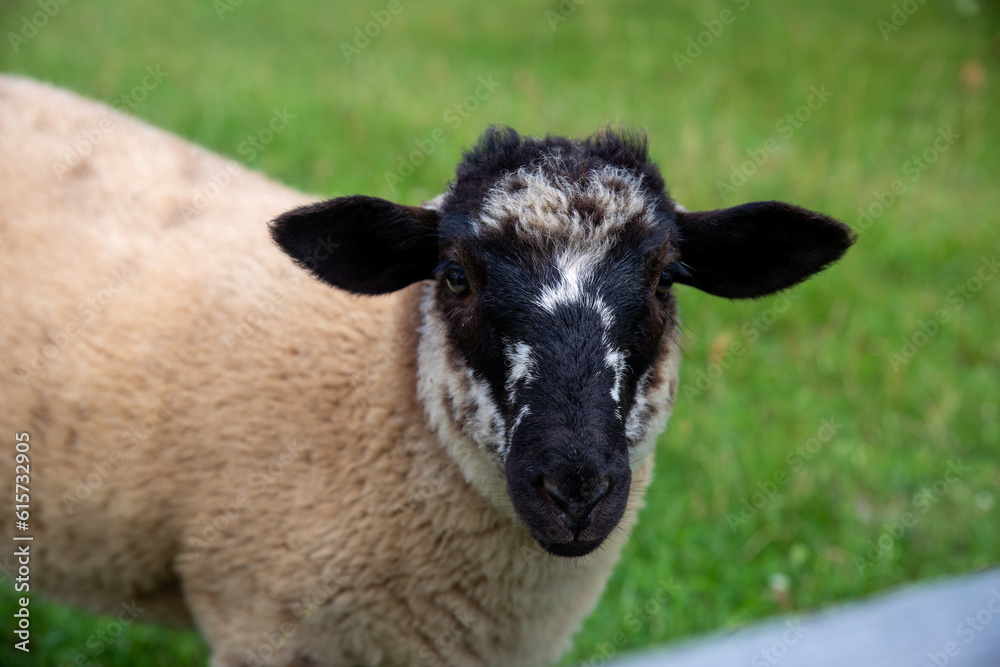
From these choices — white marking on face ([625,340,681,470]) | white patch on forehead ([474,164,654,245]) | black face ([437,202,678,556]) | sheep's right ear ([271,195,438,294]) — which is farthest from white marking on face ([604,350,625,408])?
sheep's right ear ([271,195,438,294])

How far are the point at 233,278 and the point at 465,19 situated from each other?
396 inches

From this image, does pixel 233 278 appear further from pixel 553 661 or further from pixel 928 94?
pixel 928 94

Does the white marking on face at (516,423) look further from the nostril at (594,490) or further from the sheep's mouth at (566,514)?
the nostril at (594,490)

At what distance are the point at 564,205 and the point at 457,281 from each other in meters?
0.45

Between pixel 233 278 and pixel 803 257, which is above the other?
pixel 803 257

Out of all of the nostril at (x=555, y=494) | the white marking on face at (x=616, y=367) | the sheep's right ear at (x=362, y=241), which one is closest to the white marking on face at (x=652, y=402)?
the white marking on face at (x=616, y=367)

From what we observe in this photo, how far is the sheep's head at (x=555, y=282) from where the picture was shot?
2.44m

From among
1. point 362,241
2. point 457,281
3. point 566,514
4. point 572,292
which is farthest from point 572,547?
point 362,241

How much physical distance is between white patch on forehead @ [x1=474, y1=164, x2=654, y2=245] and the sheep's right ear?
33 cm

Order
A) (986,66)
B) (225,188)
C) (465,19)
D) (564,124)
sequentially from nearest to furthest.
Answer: (225,188), (564,124), (986,66), (465,19)

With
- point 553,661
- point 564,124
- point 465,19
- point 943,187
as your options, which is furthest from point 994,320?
point 465,19

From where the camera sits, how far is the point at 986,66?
10945mm

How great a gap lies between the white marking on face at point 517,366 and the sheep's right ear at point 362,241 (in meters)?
0.60

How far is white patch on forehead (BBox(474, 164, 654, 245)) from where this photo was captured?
2.67m
